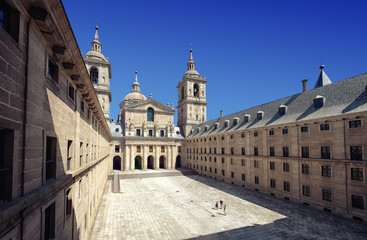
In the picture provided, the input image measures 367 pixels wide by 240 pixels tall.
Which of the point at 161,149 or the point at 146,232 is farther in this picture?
the point at 161,149

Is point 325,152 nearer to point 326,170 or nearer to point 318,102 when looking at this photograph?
point 326,170

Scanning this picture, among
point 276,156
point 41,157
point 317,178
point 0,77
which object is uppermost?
point 0,77

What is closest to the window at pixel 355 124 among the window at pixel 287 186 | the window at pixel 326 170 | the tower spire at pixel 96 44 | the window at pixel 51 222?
the window at pixel 326 170

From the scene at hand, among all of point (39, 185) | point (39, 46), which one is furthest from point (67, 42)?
point (39, 185)

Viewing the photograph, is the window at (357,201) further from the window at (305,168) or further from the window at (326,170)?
the window at (305,168)

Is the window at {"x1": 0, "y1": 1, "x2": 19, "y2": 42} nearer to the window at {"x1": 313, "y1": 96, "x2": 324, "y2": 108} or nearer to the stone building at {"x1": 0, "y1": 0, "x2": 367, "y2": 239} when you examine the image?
the stone building at {"x1": 0, "y1": 0, "x2": 367, "y2": 239}

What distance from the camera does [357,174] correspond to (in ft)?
64.7

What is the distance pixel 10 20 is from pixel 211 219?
2249cm

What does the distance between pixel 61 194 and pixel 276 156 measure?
1130 inches

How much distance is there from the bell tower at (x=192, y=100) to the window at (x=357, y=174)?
46328mm

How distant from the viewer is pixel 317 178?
76.2ft

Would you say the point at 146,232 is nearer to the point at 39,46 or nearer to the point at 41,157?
the point at 41,157

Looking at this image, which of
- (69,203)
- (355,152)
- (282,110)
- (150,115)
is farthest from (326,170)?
(150,115)

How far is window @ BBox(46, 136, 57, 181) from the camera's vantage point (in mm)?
7030
